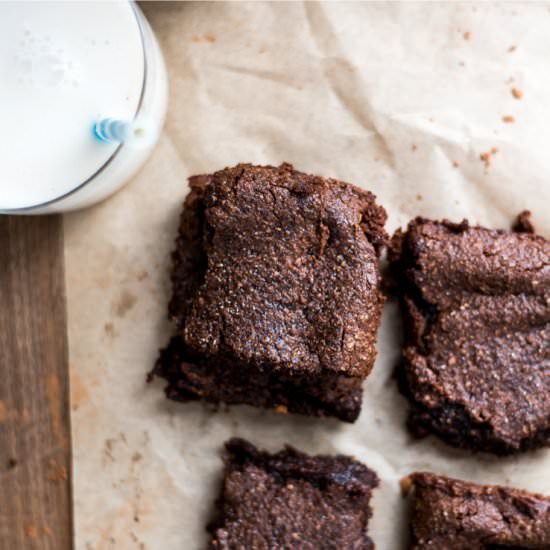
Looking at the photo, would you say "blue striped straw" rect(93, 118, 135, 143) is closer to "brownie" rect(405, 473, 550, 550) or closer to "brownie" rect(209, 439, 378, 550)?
"brownie" rect(209, 439, 378, 550)

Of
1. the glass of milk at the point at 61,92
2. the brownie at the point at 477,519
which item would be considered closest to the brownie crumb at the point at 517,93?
the glass of milk at the point at 61,92

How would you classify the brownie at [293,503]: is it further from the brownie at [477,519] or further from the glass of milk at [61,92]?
the glass of milk at [61,92]

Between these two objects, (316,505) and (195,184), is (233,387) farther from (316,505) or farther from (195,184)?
(195,184)

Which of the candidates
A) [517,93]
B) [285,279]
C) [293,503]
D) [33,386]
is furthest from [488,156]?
[33,386]

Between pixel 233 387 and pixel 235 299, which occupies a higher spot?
pixel 235 299

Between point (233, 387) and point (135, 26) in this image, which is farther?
point (233, 387)

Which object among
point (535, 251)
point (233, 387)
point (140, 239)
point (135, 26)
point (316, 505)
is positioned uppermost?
point (135, 26)

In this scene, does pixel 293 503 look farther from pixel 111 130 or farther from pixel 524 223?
pixel 111 130

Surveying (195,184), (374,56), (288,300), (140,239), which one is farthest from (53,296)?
(374,56)
